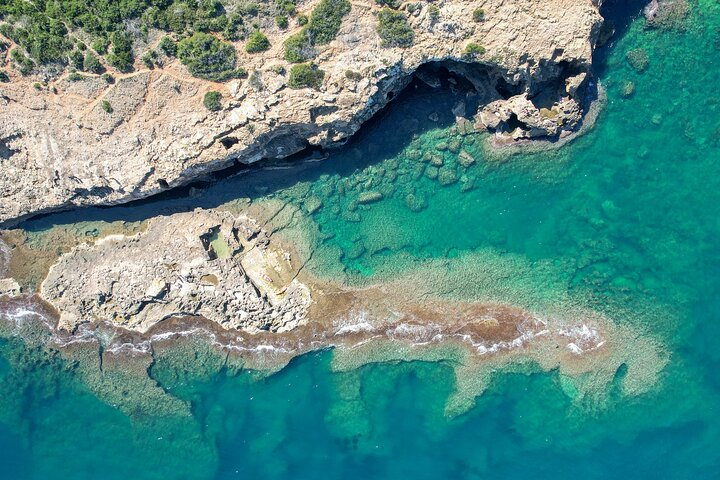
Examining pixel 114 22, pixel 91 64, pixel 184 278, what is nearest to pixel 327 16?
pixel 114 22

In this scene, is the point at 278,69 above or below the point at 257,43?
below

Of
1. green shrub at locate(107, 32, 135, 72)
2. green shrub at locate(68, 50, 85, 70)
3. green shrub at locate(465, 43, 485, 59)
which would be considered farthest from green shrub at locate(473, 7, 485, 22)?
green shrub at locate(68, 50, 85, 70)

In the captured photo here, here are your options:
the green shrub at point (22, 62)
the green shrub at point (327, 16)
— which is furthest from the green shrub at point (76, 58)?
the green shrub at point (327, 16)

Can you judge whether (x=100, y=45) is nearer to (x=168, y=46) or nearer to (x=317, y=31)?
(x=168, y=46)

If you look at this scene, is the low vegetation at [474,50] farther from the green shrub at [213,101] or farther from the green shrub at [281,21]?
the green shrub at [213,101]

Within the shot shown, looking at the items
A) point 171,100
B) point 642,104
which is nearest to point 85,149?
point 171,100

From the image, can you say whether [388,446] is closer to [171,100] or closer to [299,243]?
[299,243]

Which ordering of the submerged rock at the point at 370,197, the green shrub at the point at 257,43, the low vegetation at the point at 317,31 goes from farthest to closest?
the submerged rock at the point at 370,197
the green shrub at the point at 257,43
the low vegetation at the point at 317,31
